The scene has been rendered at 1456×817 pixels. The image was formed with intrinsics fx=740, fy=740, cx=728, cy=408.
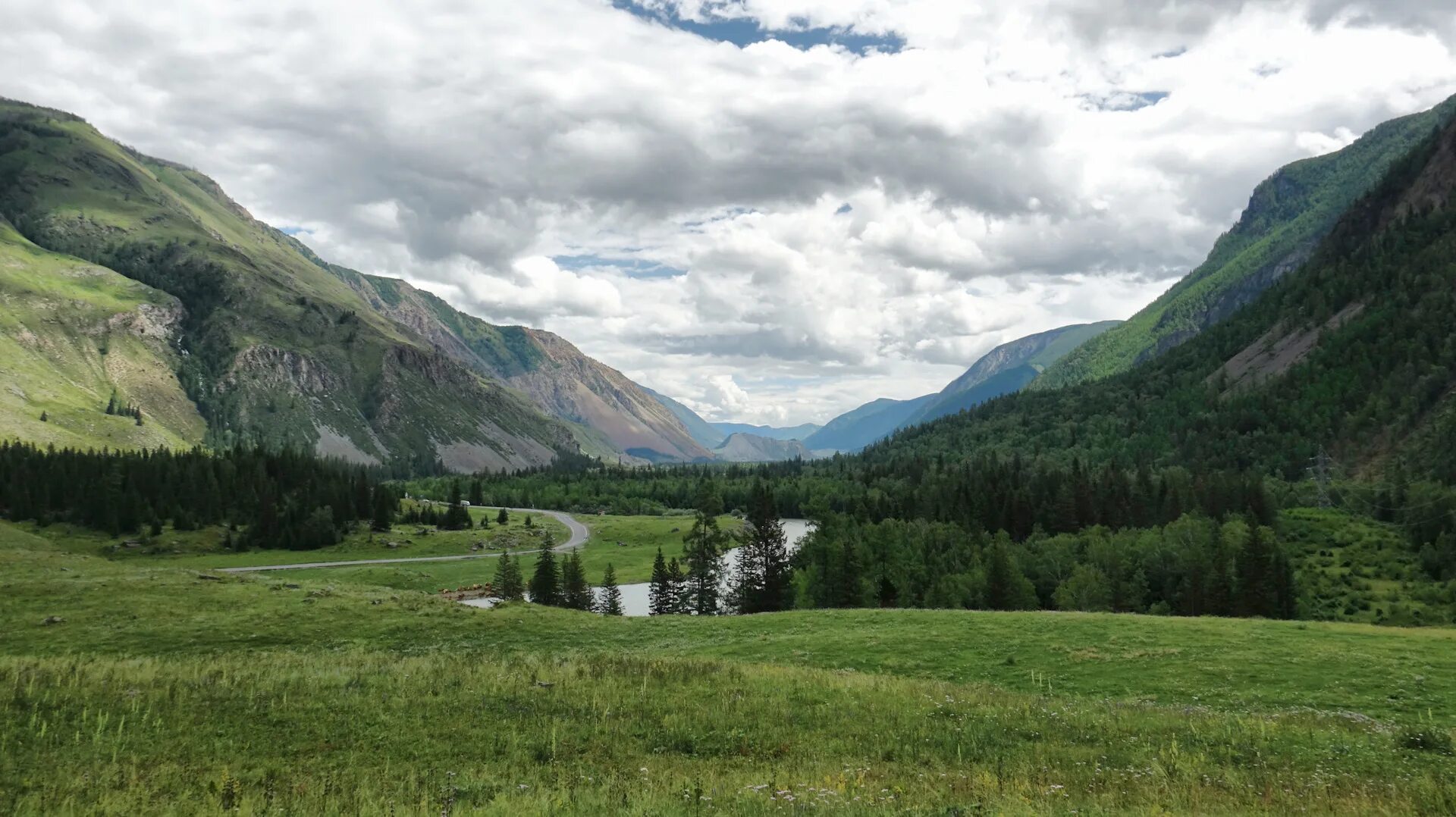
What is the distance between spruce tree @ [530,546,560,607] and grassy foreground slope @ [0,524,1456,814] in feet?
170

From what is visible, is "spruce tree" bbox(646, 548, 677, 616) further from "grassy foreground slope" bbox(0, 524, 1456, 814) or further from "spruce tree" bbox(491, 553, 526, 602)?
"grassy foreground slope" bbox(0, 524, 1456, 814)

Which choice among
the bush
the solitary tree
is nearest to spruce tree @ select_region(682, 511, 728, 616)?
the solitary tree

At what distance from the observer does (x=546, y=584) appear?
3519 inches

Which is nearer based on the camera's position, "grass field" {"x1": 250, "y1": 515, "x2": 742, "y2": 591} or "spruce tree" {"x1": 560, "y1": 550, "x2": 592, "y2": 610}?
"spruce tree" {"x1": 560, "y1": 550, "x2": 592, "y2": 610}

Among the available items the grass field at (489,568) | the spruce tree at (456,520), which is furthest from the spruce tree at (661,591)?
the spruce tree at (456,520)

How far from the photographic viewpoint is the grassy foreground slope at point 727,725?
13.8 m

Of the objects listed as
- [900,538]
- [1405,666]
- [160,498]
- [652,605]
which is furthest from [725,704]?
[160,498]

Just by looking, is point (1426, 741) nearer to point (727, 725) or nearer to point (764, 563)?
point (727, 725)

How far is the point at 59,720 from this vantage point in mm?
17234

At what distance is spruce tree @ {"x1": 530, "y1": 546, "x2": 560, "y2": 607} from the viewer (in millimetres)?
89500

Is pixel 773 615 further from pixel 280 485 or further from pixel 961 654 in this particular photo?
pixel 280 485

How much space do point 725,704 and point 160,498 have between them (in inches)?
6541

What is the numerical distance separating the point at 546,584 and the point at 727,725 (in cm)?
7402

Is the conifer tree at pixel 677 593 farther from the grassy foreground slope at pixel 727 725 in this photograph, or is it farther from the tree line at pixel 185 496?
the tree line at pixel 185 496
